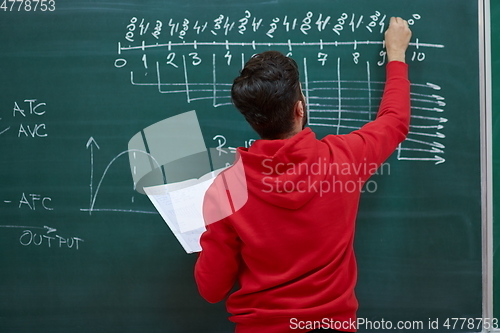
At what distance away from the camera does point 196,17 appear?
1.46 m

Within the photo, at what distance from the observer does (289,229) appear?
1058mm

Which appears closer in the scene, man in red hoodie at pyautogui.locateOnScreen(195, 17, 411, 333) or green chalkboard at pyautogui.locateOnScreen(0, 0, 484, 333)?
man in red hoodie at pyautogui.locateOnScreen(195, 17, 411, 333)

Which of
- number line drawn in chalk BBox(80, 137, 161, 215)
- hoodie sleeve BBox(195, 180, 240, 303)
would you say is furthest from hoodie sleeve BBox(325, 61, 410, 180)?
number line drawn in chalk BBox(80, 137, 161, 215)

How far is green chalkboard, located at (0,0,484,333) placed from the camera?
145 centimetres

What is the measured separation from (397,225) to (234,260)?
0.69m

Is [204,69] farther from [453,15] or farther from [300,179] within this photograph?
[453,15]

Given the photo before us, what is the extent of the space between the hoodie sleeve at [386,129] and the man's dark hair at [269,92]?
0.56ft

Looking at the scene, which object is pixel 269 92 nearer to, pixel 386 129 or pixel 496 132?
pixel 386 129

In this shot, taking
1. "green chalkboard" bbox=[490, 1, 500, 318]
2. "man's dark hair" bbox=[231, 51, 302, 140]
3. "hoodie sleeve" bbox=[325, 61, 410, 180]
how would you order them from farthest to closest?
"green chalkboard" bbox=[490, 1, 500, 318]
"hoodie sleeve" bbox=[325, 61, 410, 180]
"man's dark hair" bbox=[231, 51, 302, 140]

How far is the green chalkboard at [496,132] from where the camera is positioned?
1.45 metres

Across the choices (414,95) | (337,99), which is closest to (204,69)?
(337,99)

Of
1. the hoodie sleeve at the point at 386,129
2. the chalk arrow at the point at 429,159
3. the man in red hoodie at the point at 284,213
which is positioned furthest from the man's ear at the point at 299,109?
the chalk arrow at the point at 429,159

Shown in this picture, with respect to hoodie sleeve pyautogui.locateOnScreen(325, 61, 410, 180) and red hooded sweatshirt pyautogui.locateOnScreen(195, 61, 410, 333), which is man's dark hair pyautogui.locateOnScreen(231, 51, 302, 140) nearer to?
red hooded sweatshirt pyautogui.locateOnScreen(195, 61, 410, 333)

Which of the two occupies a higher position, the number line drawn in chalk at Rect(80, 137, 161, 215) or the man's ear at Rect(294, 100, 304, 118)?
the man's ear at Rect(294, 100, 304, 118)
